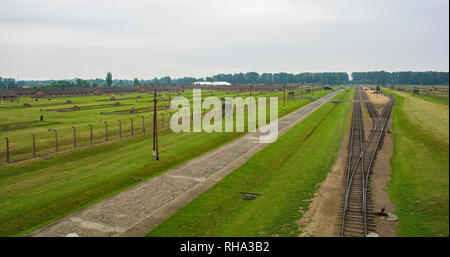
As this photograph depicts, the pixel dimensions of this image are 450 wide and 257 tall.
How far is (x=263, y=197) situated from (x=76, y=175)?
53.7 feet

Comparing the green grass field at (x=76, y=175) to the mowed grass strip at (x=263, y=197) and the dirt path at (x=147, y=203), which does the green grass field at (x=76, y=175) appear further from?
the mowed grass strip at (x=263, y=197)

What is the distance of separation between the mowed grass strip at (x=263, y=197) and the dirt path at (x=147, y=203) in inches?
37.2

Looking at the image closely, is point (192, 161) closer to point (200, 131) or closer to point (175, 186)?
point (175, 186)

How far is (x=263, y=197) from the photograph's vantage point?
2497 centimetres

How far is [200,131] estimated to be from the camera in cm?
5262

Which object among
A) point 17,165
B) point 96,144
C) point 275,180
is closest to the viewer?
point 275,180

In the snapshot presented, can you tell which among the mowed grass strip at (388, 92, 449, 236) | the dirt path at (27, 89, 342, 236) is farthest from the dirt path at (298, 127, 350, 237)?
the dirt path at (27, 89, 342, 236)

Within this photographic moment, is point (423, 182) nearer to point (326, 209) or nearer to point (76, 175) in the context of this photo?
point (326, 209)

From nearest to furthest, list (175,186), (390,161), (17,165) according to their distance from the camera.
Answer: (175,186)
(17,165)
(390,161)

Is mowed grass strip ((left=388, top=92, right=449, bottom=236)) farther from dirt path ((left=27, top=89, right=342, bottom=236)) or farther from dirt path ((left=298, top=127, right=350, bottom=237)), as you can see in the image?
dirt path ((left=27, top=89, right=342, bottom=236))

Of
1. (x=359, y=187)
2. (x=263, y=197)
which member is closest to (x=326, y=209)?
(x=263, y=197)
